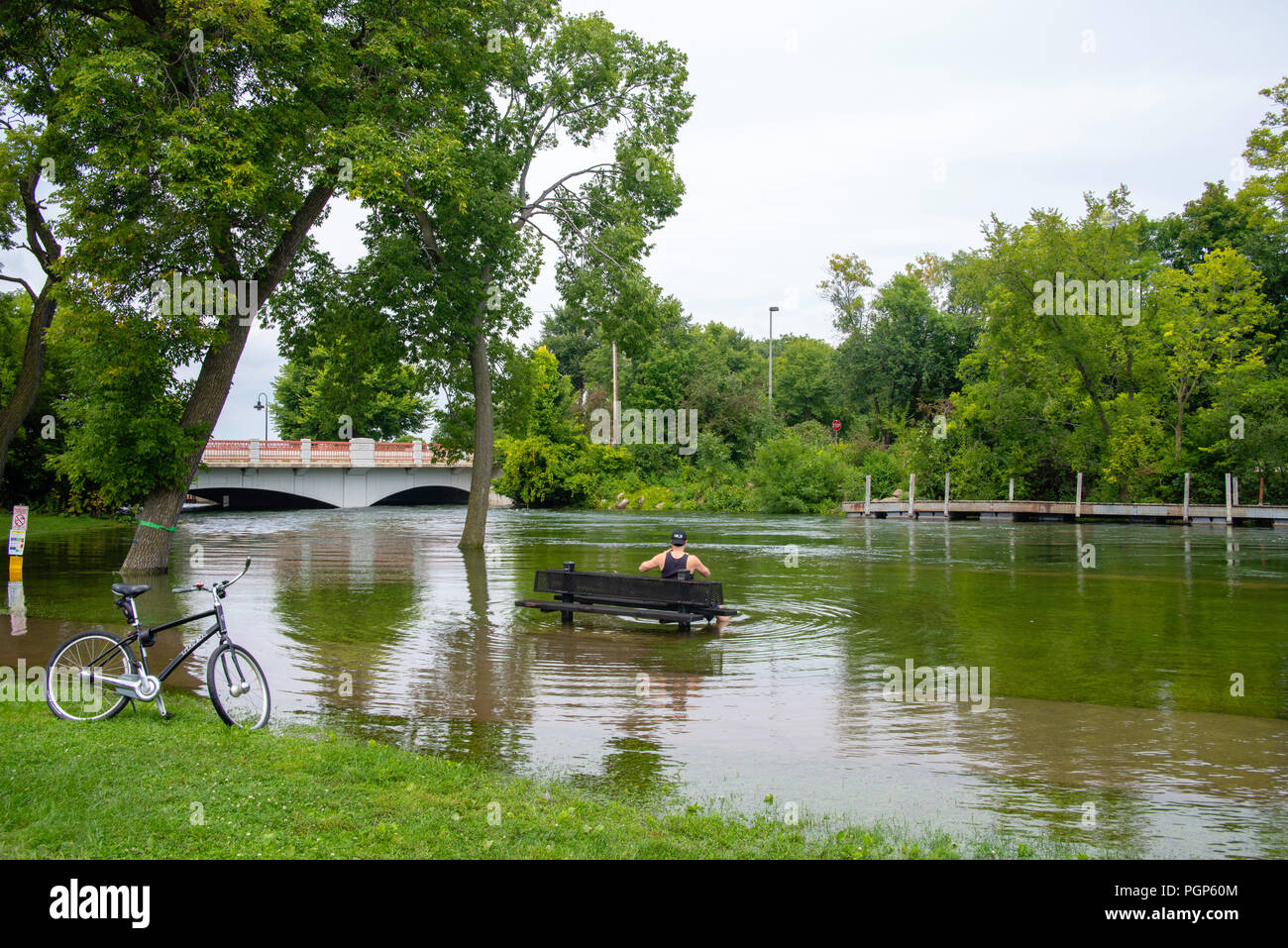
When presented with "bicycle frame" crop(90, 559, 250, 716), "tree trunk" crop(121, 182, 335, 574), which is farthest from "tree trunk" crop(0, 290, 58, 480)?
"bicycle frame" crop(90, 559, 250, 716)

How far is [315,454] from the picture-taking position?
56188 millimetres

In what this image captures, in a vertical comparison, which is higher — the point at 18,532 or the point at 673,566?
the point at 18,532

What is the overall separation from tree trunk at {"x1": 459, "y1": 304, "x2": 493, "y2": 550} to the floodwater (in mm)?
4600

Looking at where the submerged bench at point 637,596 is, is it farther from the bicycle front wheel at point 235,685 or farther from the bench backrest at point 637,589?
the bicycle front wheel at point 235,685

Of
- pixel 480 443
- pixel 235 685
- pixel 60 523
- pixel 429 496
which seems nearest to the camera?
pixel 235 685

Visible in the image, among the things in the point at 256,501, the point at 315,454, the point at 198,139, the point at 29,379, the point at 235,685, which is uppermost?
the point at 198,139

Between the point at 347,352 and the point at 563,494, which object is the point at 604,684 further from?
the point at 563,494

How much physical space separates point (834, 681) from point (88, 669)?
25.9 ft

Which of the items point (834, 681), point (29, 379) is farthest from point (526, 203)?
point (834, 681)

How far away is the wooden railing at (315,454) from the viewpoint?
Answer: 52.7 meters

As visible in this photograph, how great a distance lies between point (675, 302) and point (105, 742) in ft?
77.2

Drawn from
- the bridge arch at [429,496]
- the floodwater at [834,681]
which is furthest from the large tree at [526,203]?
the bridge arch at [429,496]

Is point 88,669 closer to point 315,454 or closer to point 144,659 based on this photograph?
point 144,659
